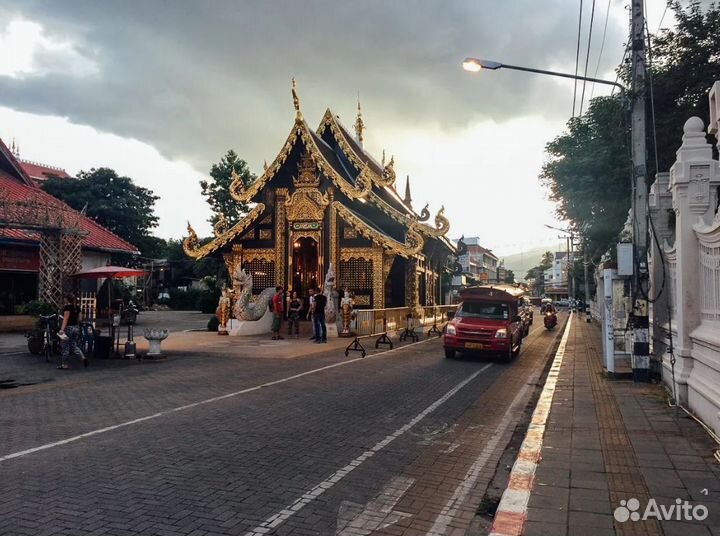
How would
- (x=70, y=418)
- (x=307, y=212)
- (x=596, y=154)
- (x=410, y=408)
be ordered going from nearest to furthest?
(x=70, y=418) < (x=410, y=408) < (x=596, y=154) < (x=307, y=212)

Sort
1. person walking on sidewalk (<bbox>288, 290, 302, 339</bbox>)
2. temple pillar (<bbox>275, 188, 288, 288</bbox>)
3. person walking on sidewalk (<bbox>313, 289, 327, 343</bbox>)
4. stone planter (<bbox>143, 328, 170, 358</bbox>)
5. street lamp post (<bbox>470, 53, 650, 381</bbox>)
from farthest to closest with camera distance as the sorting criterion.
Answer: temple pillar (<bbox>275, 188, 288, 288</bbox>), person walking on sidewalk (<bbox>288, 290, 302, 339</bbox>), person walking on sidewalk (<bbox>313, 289, 327, 343</bbox>), stone planter (<bbox>143, 328, 170, 358</bbox>), street lamp post (<bbox>470, 53, 650, 381</bbox>)

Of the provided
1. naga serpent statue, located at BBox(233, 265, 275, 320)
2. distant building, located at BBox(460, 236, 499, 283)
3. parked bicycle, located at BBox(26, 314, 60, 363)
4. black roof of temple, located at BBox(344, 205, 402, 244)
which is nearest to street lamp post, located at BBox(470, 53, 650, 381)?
black roof of temple, located at BBox(344, 205, 402, 244)

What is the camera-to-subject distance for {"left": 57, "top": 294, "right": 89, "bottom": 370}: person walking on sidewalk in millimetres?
12805

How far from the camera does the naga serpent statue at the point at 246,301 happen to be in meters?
21.8

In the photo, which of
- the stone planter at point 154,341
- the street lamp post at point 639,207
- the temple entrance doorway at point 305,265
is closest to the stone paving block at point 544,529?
the street lamp post at point 639,207

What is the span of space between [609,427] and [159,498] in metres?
5.46

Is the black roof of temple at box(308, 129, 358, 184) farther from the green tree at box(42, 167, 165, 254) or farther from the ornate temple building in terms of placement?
the green tree at box(42, 167, 165, 254)

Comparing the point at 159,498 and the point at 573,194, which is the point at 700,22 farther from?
the point at 159,498

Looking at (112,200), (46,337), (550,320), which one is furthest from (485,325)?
(112,200)

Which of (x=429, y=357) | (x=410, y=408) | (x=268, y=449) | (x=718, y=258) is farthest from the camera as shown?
(x=429, y=357)

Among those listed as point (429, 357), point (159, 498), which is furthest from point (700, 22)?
point (159, 498)

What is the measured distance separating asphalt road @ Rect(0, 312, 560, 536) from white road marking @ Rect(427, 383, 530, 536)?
2 cm

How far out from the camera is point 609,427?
22.7 ft

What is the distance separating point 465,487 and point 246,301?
1766cm
